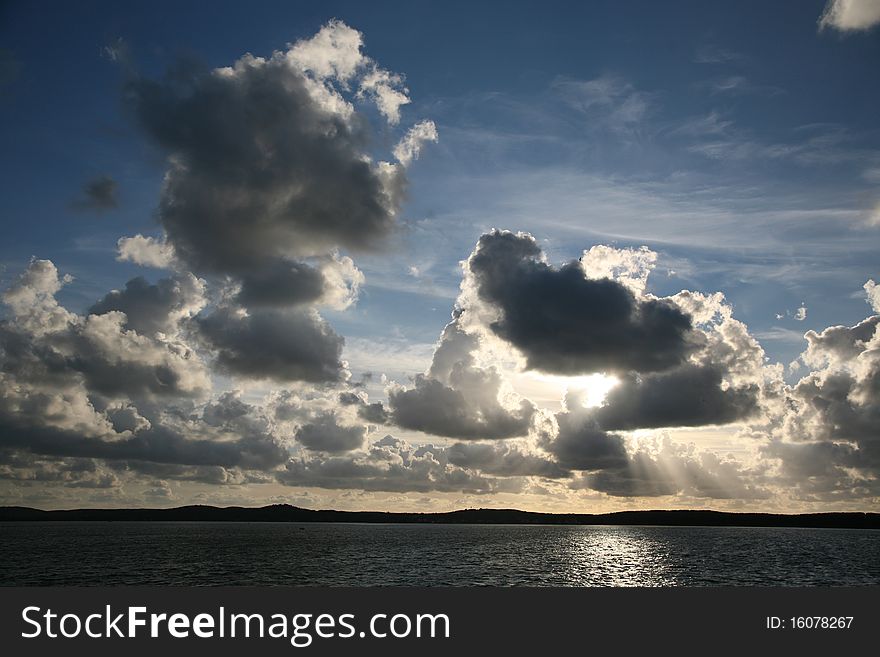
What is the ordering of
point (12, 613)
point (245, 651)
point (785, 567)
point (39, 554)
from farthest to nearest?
point (39, 554)
point (785, 567)
point (12, 613)
point (245, 651)

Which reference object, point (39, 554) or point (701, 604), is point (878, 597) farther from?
point (39, 554)

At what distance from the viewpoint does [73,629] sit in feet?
167

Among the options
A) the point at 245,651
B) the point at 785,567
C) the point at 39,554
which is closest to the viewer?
the point at 245,651

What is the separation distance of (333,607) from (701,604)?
37839 mm

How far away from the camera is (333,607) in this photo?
187 feet

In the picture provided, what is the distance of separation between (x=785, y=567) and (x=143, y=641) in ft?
469

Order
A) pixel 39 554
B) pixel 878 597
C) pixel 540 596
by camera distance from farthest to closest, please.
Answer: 1. pixel 39 554
2. pixel 878 597
3. pixel 540 596

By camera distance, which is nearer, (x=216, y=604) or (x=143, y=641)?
(x=143, y=641)

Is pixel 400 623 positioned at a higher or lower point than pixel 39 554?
higher

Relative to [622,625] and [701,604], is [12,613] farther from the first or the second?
[701,604]

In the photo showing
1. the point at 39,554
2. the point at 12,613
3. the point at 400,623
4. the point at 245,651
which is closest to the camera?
the point at 245,651

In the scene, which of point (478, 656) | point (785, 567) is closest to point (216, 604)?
point (478, 656)

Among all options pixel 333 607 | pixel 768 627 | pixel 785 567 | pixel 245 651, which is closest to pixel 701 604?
pixel 768 627

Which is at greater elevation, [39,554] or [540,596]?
[540,596]
